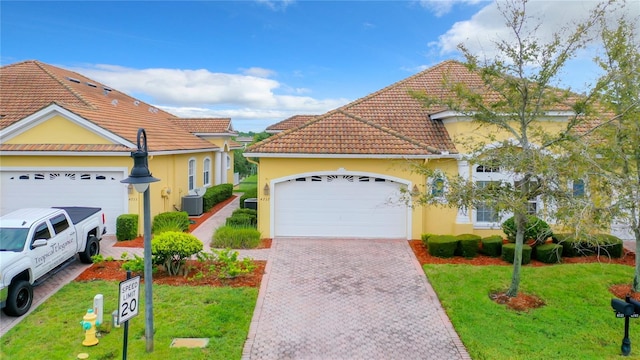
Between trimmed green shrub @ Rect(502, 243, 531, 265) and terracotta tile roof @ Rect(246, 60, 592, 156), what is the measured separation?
13.0 feet

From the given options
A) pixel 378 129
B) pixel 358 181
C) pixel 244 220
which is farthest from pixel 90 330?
pixel 378 129

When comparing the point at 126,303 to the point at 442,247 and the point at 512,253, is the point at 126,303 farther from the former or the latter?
the point at 512,253

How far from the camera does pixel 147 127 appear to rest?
59.5 feet

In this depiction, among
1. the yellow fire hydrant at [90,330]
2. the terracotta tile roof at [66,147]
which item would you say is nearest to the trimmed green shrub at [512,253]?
the yellow fire hydrant at [90,330]

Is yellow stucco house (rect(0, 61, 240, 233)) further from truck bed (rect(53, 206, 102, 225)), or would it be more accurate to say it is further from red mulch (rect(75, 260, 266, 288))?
red mulch (rect(75, 260, 266, 288))

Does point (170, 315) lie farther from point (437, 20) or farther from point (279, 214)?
point (437, 20)

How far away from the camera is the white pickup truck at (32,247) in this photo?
7250mm

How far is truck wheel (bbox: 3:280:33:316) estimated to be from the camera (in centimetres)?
722

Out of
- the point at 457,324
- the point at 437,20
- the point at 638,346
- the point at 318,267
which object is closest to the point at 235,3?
the point at 437,20

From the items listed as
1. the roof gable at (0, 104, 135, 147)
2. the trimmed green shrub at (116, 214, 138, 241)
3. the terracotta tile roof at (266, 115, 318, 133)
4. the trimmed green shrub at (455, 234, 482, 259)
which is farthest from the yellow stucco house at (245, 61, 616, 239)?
the terracotta tile roof at (266, 115, 318, 133)

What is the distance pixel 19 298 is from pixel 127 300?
12.4ft

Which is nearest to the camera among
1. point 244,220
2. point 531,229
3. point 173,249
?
point 173,249

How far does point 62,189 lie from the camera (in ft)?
45.7

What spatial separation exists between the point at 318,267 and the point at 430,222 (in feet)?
17.9
